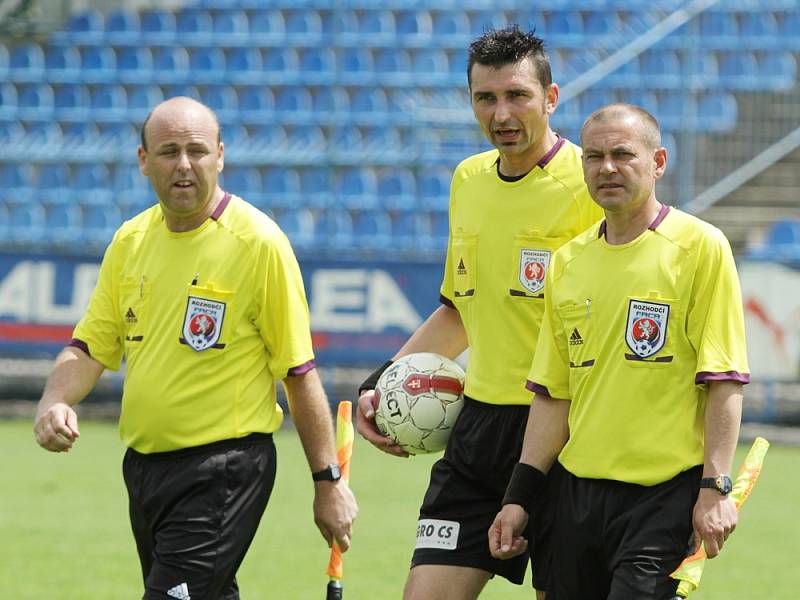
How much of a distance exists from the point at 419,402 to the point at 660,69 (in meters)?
10.6

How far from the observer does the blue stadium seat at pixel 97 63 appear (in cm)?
1592

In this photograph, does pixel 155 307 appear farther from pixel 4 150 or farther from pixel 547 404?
pixel 4 150

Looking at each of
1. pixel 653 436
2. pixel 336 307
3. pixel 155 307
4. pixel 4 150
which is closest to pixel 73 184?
pixel 4 150

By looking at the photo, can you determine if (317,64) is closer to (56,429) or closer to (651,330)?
(56,429)

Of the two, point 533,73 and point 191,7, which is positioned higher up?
point 191,7

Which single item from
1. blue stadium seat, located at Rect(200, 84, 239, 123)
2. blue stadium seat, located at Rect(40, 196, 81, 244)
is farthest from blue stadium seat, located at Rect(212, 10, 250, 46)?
blue stadium seat, located at Rect(40, 196, 81, 244)

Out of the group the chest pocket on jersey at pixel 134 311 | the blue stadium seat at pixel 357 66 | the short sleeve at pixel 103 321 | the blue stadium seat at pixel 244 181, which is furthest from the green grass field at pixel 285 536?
the blue stadium seat at pixel 357 66

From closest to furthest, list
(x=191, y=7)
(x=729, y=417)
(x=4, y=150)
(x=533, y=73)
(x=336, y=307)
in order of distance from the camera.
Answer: (x=729, y=417) → (x=533, y=73) → (x=336, y=307) → (x=4, y=150) → (x=191, y=7)

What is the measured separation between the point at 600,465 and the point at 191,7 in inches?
524

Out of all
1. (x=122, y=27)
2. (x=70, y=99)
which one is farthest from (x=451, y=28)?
(x=70, y=99)

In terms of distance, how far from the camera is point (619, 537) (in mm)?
3957

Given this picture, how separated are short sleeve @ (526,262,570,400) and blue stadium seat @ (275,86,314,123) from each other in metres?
11.2

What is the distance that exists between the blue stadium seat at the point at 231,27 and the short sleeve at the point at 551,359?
40.2ft

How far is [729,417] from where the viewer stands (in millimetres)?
3789
